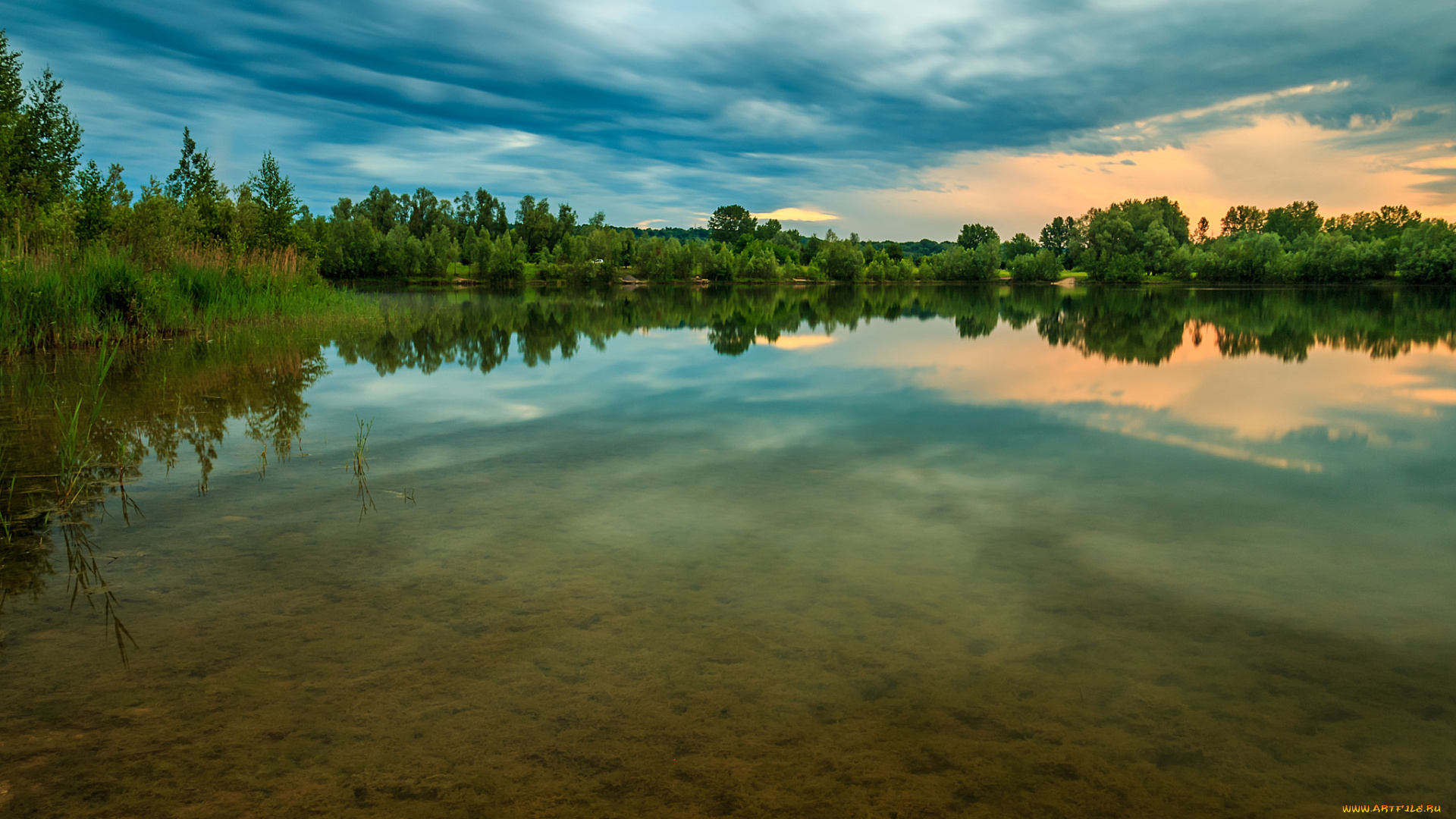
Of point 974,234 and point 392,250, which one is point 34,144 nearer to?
point 392,250

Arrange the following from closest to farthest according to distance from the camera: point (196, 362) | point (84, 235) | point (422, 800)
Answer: point (422, 800) → point (196, 362) → point (84, 235)

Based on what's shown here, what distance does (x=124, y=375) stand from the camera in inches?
549

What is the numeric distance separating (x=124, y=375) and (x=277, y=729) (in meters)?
13.8

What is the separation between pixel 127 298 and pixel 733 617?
67.2ft

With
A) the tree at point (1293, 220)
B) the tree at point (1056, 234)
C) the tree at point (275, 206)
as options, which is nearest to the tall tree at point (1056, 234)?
the tree at point (1056, 234)

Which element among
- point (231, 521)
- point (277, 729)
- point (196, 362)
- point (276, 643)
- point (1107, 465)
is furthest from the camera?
point (196, 362)

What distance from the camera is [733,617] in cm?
487

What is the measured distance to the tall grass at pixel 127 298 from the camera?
15.7m

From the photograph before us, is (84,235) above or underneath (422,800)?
above

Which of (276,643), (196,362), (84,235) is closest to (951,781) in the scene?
(276,643)

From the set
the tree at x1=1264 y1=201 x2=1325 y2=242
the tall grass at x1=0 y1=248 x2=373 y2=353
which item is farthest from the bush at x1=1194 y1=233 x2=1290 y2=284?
the tall grass at x1=0 y1=248 x2=373 y2=353

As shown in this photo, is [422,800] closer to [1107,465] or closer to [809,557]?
[809,557]

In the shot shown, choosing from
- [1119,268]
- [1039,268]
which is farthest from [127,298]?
[1119,268]

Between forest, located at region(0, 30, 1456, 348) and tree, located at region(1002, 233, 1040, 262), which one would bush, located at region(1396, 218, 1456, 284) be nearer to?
forest, located at region(0, 30, 1456, 348)
